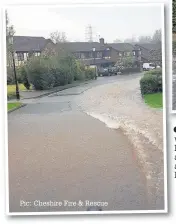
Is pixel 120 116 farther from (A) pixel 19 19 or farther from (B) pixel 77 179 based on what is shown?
(A) pixel 19 19

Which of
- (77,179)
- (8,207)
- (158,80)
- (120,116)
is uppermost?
(158,80)

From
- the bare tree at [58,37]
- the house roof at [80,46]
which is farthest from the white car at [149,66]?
the bare tree at [58,37]

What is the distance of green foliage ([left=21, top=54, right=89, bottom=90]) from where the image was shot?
12.8ft

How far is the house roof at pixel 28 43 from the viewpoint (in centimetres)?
381

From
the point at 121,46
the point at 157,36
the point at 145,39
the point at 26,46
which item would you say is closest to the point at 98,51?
the point at 121,46

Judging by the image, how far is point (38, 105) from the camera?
3.94m

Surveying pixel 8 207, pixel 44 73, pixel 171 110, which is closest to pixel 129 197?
pixel 171 110

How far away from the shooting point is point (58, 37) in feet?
12.6

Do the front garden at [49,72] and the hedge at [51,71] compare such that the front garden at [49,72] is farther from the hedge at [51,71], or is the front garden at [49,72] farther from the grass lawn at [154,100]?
the grass lawn at [154,100]

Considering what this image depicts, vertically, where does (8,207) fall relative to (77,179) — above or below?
below

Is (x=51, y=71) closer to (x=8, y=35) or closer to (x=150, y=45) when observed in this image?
(x=8, y=35)

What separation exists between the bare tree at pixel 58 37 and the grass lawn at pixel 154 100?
937 millimetres

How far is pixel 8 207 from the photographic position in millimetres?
3896

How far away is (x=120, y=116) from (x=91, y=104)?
0.30 metres
